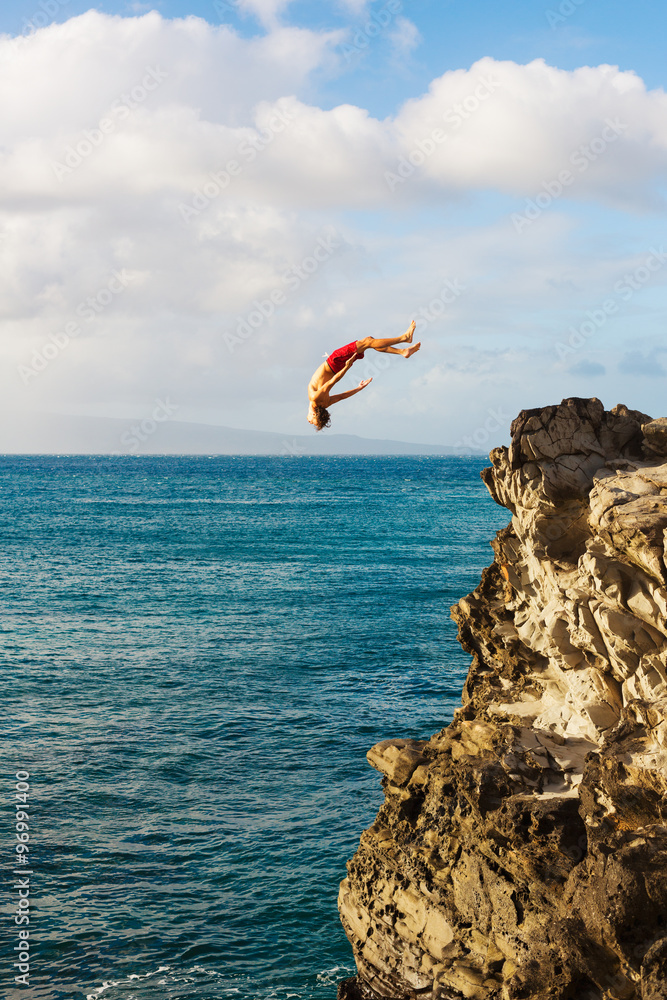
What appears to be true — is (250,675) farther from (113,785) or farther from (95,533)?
(95,533)

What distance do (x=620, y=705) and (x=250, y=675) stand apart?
26.0 meters

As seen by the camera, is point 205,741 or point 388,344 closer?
point 388,344

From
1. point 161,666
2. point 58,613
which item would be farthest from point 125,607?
point 161,666

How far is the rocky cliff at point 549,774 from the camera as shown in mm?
10672

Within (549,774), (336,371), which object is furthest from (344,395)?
(549,774)

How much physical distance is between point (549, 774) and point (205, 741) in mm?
19154

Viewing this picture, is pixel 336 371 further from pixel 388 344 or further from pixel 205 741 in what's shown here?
pixel 205 741

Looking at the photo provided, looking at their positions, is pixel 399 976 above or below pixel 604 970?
below

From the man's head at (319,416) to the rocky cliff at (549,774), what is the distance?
3.07m

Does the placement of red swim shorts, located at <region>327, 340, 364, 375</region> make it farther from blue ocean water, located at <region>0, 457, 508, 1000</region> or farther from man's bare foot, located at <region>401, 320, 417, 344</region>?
blue ocean water, located at <region>0, 457, 508, 1000</region>

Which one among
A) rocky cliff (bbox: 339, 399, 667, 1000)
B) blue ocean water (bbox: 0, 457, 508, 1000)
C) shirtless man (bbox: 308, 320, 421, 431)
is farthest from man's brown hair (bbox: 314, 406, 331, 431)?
blue ocean water (bbox: 0, 457, 508, 1000)

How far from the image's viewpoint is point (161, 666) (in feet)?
126

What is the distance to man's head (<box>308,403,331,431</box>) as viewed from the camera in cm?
1464

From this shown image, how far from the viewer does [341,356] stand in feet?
46.7
